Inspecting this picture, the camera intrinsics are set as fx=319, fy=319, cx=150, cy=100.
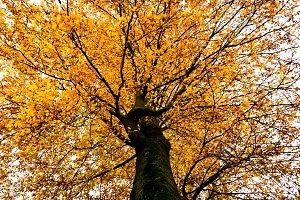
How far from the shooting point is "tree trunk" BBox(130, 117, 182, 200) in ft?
12.9

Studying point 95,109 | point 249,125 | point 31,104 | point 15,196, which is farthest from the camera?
point 15,196

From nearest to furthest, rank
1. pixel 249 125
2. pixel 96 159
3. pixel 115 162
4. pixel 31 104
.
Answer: pixel 31 104
pixel 249 125
pixel 96 159
pixel 115 162

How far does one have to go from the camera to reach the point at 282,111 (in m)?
5.67

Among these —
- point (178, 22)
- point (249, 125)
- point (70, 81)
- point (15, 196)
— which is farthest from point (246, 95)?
point (15, 196)

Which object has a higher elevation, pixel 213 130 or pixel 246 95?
pixel 246 95

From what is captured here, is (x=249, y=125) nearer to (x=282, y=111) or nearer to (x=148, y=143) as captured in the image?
(x=282, y=111)

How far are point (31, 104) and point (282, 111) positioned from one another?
4198mm

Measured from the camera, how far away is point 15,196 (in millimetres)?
5883

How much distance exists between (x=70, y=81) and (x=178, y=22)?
184cm

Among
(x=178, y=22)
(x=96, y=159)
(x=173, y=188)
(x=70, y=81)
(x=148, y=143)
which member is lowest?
(x=173, y=188)

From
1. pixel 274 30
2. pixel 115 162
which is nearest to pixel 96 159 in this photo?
pixel 115 162

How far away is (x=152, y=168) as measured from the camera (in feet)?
14.2

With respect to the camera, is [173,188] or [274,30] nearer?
[173,188]

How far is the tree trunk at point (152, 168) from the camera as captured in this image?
12.9ft
